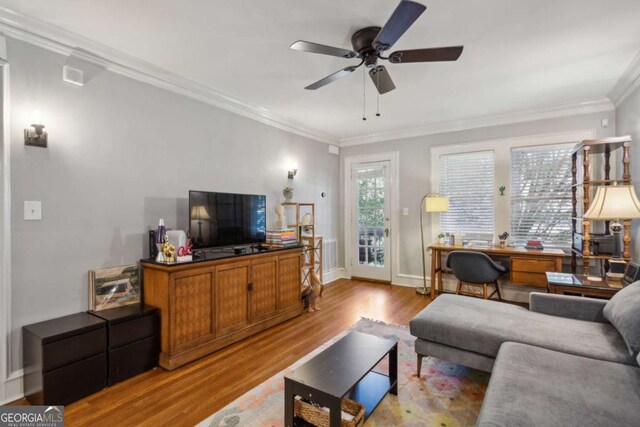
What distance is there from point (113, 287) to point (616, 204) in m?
4.17

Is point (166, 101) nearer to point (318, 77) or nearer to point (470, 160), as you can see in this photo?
point (318, 77)

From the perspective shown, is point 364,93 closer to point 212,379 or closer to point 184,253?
point 184,253

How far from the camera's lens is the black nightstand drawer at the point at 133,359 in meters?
2.31

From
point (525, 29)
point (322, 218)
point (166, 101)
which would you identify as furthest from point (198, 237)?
point (525, 29)

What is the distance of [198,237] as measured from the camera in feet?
9.80

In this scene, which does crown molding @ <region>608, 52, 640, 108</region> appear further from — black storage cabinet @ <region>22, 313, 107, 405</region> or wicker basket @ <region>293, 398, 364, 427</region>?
black storage cabinet @ <region>22, 313, 107, 405</region>

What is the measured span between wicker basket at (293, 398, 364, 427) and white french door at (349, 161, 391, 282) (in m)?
3.64

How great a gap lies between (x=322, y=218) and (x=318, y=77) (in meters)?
2.65

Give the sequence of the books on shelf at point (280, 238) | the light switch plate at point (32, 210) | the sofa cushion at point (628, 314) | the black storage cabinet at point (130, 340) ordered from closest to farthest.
Answer: the sofa cushion at point (628, 314) < the light switch plate at point (32, 210) < the black storage cabinet at point (130, 340) < the books on shelf at point (280, 238)

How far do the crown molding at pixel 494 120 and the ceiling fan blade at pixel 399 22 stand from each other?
304 centimetres

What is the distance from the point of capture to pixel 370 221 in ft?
18.1

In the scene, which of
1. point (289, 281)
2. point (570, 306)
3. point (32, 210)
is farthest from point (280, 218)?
point (570, 306)

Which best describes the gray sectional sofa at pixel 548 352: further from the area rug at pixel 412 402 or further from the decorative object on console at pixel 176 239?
the decorative object on console at pixel 176 239

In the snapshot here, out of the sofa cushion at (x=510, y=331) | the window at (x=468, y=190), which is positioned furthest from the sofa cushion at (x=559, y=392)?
the window at (x=468, y=190)
